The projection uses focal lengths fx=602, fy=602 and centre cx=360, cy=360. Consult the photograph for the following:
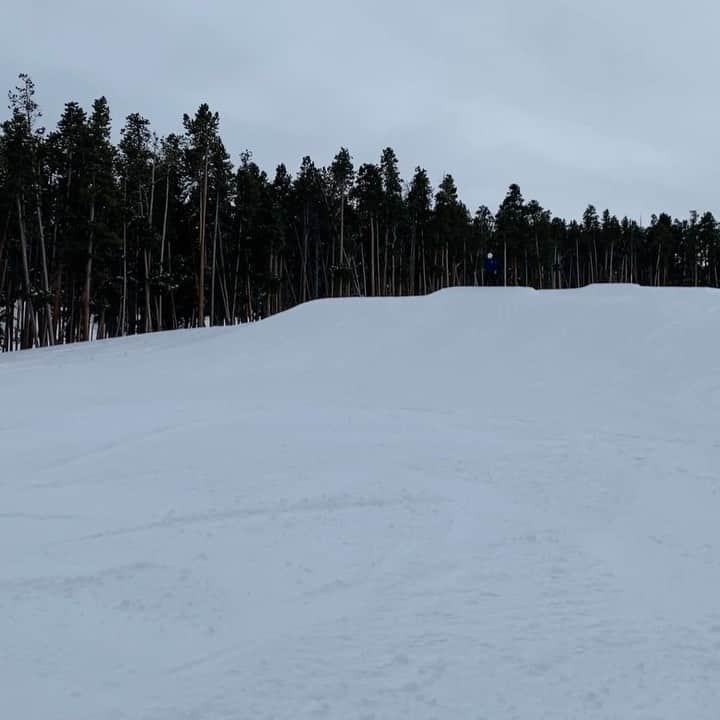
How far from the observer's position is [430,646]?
3273 mm

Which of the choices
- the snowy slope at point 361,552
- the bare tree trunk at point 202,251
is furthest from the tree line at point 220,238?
the snowy slope at point 361,552

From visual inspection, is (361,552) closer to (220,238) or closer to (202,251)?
(202,251)

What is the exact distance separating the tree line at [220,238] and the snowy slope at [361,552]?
14.6 meters

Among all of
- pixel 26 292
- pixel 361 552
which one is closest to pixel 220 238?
pixel 26 292

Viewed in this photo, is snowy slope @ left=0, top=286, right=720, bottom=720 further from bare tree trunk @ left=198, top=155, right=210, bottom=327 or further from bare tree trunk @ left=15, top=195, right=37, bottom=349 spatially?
bare tree trunk @ left=15, top=195, right=37, bottom=349

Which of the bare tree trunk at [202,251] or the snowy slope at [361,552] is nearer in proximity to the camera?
the snowy slope at [361,552]

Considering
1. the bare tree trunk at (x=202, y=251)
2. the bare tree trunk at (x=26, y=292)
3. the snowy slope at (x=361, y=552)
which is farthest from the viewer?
the bare tree trunk at (x=202, y=251)

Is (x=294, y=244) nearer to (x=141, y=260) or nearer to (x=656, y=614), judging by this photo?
(x=141, y=260)

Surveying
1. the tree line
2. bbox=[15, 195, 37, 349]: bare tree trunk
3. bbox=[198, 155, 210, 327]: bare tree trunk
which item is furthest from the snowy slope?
bbox=[15, 195, 37, 349]: bare tree trunk

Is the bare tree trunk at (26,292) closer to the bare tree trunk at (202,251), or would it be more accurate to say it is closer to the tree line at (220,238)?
the tree line at (220,238)

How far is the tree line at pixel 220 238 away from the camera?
96.7 ft

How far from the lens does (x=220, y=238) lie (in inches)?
1545

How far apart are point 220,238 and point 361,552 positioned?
37.1 metres

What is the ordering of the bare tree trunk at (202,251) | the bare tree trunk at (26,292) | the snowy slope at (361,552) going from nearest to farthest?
the snowy slope at (361,552) → the bare tree trunk at (26,292) → the bare tree trunk at (202,251)
